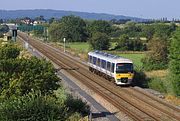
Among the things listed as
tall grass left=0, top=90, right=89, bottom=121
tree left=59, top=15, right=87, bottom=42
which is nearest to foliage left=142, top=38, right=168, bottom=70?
tall grass left=0, top=90, right=89, bottom=121

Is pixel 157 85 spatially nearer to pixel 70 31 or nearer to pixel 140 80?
pixel 140 80

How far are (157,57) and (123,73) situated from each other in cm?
2880

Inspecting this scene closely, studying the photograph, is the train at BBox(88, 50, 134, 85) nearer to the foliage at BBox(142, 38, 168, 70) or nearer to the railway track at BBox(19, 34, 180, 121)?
the railway track at BBox(19, 34, 180, 121)

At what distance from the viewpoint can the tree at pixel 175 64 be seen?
31.7m

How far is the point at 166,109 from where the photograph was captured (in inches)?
1026

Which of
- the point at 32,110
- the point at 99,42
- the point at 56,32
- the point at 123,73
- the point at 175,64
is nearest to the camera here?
the point at 32,110

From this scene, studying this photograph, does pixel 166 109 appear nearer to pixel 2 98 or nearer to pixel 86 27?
pixel 2 98

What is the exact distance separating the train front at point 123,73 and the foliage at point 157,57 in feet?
68.9

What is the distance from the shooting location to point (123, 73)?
35812 millimetres

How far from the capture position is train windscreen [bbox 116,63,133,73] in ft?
118

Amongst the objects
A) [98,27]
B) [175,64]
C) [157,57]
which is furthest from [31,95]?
[98,27]

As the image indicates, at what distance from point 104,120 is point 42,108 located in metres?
6.60

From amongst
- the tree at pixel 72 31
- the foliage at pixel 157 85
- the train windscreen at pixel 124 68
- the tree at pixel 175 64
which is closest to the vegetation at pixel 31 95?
the tree at pixel 175 64

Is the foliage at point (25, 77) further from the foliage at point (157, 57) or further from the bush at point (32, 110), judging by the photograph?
the foliage at point (157, 57)
